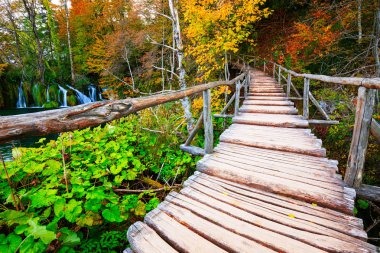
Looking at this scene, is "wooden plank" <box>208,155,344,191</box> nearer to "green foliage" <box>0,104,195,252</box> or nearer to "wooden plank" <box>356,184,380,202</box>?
"wooden plank" <box>356,184,380,202</box>

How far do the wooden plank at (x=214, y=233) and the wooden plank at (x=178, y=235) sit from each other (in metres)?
0.04

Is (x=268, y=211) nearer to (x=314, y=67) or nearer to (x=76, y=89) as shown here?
(x=314, y=67)

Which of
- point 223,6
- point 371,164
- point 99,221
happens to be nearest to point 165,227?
point 99,221

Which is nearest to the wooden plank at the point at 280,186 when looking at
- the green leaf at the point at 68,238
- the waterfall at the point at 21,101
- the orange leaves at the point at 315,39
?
the green leaf at the point at 68,238

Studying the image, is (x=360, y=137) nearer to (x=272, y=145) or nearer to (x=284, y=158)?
(x=284, y=158)

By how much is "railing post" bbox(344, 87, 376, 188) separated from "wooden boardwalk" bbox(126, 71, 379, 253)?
19cm

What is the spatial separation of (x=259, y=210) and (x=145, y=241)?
122 cm

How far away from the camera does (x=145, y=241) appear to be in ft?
5.89

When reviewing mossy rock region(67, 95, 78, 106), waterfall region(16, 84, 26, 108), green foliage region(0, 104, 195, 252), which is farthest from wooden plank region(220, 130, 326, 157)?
waterfall region(16, 84, 26, 108)

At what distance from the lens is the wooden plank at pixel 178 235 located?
1703 millimetres

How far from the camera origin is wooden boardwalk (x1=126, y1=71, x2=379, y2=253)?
5.64ft

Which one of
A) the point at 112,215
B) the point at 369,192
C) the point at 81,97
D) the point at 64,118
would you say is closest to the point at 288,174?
the point at 369,192

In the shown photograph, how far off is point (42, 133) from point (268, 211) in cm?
216

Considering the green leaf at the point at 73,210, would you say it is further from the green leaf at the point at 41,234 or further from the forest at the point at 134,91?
the green leaf at the point at 41,234
